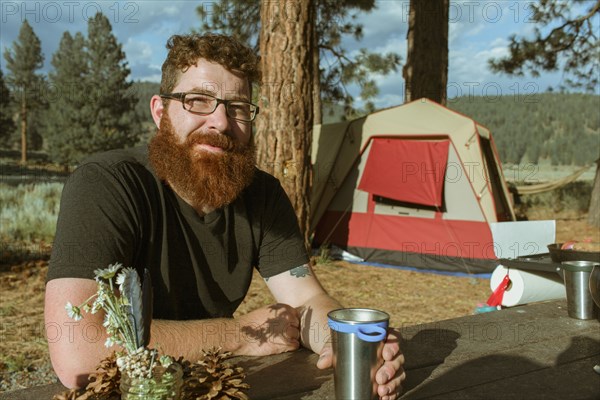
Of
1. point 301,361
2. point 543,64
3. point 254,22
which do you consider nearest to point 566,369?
point 301,361

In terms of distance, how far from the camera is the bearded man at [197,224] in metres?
1.46

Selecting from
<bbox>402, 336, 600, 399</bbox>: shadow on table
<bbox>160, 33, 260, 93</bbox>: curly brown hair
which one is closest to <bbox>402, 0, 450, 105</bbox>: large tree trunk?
<bbox>160, 33, 260, 93</bbox>: curly brown hair

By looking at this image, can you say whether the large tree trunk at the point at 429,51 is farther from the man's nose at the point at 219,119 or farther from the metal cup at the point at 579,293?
the man's nose at the point at 219,119

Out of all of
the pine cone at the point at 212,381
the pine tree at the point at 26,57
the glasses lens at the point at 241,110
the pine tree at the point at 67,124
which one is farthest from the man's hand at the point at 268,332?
the pine tree at the point at 26,57

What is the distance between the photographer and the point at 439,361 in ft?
4.80

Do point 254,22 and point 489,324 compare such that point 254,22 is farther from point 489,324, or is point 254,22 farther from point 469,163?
point 489,324

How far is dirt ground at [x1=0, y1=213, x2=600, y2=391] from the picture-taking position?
3.50 m

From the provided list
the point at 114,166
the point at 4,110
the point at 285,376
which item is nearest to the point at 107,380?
the point at 285,376

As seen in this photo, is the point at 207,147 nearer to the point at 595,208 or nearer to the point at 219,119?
the point at 219,119

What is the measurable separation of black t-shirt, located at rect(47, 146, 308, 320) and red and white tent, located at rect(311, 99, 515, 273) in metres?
4.49

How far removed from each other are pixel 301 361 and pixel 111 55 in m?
35.4

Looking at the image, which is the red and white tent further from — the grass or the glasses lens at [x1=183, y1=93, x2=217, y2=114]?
the glasses lens at [x1=183, y1=93, x2=217, y2=114]

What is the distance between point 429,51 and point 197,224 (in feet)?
22.5

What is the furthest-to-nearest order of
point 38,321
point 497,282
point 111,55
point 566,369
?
point 111,55 → point 38,321 → point 497,282 → point 566,369
